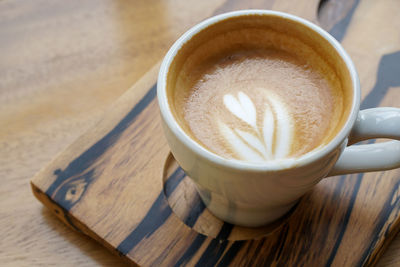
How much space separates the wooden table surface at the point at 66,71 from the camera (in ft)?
2.46

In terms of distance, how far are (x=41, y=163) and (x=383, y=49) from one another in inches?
26.7

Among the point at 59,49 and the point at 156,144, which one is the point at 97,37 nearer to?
the point at 59,49

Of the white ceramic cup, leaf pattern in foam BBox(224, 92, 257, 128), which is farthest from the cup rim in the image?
leaf pattern in foam BBox(224, 92, 257, 128)

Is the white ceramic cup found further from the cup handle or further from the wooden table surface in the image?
the wooden table surface

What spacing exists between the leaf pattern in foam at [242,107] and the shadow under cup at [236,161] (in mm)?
66

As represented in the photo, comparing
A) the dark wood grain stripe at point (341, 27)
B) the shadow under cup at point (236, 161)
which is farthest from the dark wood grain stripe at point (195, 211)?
the dark wood grain stripe at point (341, 27)

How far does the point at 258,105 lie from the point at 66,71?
46 cm

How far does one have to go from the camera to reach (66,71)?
0.93 m

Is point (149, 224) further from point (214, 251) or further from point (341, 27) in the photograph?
point (341, 27)

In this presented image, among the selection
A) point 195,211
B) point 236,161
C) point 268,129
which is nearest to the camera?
point 236,161

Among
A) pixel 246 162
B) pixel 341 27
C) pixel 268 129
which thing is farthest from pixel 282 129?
pixel 341 27

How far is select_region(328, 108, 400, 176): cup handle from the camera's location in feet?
1.88

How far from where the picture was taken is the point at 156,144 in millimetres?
770

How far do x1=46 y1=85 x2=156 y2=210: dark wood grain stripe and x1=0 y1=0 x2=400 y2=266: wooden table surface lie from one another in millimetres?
66
